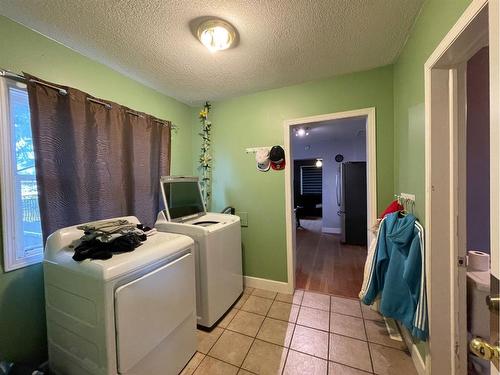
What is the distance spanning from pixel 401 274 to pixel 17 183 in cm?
266

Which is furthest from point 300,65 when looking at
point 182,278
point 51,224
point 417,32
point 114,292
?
point 51,224

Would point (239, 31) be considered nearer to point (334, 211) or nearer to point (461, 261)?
point (461, 261)

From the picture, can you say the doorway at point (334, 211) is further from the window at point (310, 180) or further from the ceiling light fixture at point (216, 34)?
the ceiling light fixture at point (216, 34)

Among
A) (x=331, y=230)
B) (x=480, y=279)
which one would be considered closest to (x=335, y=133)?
(x=331, y=230)

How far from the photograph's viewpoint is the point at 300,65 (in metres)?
1.85

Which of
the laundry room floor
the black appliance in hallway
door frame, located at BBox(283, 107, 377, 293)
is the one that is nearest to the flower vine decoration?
door frame, located at BBox(283, 107, 377, 293)

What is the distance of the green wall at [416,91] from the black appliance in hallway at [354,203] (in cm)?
227

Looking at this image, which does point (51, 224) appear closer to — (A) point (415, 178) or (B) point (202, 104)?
(B) point (202, 104)

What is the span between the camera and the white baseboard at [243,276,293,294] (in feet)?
7.70

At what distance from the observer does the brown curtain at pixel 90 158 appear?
1.34 metres

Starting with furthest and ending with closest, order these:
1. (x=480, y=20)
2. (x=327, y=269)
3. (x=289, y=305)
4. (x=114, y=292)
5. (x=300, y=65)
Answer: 1. (x=327, y=269)
2. (x=289, y=305)
3. (x=300, y=65)
4. (x=114, y=292)
5. (x=480, y=20)

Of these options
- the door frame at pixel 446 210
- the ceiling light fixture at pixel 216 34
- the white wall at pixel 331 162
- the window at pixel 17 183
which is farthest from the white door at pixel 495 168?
the white wall at pixel 331 162

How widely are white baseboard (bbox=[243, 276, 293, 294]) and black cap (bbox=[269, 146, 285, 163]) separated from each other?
4.84 ft

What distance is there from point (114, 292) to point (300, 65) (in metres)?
2.21
